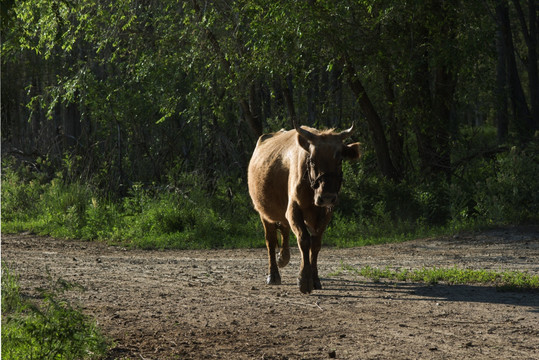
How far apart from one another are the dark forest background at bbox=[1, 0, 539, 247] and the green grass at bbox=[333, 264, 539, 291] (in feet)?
15.1

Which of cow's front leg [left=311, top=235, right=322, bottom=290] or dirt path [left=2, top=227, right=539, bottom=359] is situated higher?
cow's front leg [left=311, top=235, right=322, bottom=290]

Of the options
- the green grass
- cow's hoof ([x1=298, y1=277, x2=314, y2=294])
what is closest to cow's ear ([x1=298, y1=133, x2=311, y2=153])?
cow's hoof ([x1=298, y1=277, x2=314, y2=294])

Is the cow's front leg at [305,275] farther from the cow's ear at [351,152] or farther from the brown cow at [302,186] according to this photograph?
the cow's ear at [351,152]

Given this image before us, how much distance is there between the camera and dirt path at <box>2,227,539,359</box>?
6.21 meters

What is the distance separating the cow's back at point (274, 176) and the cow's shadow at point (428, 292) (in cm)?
122

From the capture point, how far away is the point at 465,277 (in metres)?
9.38

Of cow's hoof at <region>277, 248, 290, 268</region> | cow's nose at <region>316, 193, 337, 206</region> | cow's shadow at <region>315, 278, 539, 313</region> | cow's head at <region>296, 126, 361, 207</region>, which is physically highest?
A: cow's head at <region>296, 126, 361, 207</region>

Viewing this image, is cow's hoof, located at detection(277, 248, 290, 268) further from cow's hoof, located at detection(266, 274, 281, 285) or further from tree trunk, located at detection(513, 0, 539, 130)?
tree trunk, located at detection(513, 0, 539, 130)

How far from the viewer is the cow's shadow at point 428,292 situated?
8172mm

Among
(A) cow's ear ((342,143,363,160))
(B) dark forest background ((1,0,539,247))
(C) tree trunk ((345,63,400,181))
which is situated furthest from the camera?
(C) tree trunk ((345,63,400,181))

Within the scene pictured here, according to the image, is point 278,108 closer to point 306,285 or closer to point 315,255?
point 315,255

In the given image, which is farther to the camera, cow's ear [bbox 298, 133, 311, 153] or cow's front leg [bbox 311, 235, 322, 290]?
cow's front leg [bbox 311, 235, 322, 290]

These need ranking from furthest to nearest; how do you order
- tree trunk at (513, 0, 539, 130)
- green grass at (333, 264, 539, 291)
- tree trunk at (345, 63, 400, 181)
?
1. tree trunk at (513, 0, 539, 130)
2. tree trunk at (345, 63, 400, 181)
3. green grass at (333, 264, 539, 291)

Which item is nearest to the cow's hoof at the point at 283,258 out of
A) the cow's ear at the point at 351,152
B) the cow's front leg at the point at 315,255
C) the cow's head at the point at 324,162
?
the cow's front leg at the point at 315,255
